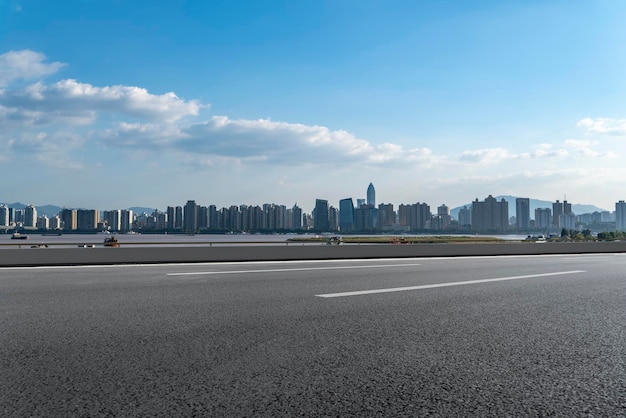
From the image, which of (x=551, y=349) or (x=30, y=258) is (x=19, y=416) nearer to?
(x=551, y=349)

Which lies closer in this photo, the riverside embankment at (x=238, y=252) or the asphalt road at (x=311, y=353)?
the asphalt road at (x=311, y=353)

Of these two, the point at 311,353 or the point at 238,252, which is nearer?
the point at 311,353

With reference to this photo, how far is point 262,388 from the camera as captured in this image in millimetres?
4113

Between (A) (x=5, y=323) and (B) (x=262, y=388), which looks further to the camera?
(A) (x=5, y=323)

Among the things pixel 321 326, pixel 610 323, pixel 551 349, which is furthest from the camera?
pixel 610 323

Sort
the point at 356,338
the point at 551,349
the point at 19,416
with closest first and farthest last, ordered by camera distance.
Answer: the point at 19,416, the point at 551,349, the point at 356,338

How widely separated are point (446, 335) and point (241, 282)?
691cm

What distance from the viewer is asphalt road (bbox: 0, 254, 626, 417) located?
3799mm

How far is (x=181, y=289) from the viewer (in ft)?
35.8

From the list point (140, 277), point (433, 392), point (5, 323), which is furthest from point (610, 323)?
point (140, 277)

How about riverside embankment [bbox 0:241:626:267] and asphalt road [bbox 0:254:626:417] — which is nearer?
asphalt road [bbox 0:254:626:417]

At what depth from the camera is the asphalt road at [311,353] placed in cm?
380

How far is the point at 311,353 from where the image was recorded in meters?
5.26

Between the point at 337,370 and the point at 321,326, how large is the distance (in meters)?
2.10
